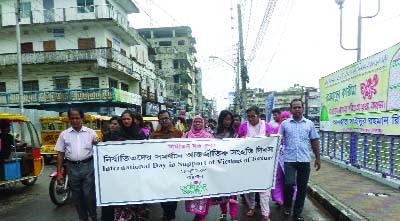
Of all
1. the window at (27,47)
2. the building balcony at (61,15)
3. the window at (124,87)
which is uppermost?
the building balcony at (61,15)

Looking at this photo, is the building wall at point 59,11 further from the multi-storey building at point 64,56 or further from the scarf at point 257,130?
the scarf at point 257,130

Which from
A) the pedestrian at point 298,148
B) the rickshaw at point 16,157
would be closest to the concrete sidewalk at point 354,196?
the pedestrian at point 298,148

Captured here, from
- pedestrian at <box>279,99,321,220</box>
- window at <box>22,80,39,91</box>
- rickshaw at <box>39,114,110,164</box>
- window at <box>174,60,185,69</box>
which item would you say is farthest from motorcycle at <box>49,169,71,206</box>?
window at <box>174,60,185,69</box>

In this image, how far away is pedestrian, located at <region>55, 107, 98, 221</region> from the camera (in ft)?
17.1

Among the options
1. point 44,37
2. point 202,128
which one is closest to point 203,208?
point 202,128

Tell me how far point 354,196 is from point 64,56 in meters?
29.2

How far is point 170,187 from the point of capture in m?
5.50

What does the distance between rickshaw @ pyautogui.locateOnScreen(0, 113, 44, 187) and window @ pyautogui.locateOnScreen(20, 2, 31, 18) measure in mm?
27173

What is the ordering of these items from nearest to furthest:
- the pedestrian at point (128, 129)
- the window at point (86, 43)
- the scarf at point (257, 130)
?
1. the pedestrian at point (128, 129)
2. the scarf at point (257, 130)
3. the window at point (86, 43)

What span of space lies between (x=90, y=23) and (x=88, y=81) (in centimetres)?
488

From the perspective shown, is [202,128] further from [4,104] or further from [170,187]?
[4,104]

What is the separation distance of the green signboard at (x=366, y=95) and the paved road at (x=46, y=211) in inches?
106

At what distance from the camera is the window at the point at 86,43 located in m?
33.4

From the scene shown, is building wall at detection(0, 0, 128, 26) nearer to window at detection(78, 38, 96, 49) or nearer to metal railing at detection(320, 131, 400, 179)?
window at detection(78, 38, 96, 49)
